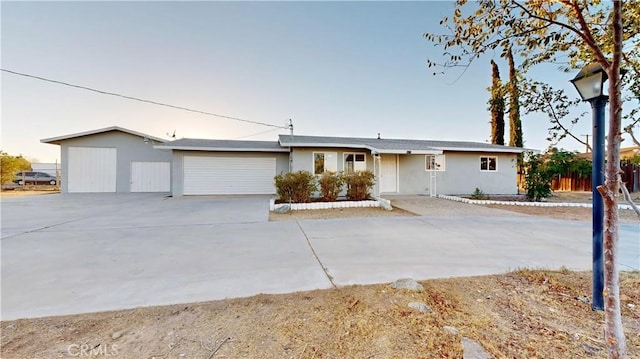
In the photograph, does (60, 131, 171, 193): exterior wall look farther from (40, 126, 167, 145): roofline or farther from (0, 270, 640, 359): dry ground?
(0, 270, 640, 359): dry ground

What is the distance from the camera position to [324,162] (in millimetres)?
13109

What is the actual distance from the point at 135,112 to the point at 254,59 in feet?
30.6

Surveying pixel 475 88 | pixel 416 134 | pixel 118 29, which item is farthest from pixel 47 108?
pixel 416 134

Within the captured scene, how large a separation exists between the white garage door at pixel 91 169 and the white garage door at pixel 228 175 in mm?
6114

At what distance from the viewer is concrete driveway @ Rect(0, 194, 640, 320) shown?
10.3 feet

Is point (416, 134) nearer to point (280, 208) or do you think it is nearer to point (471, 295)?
point (280, 208)

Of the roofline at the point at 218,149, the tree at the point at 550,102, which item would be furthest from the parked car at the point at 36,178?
the tree at the point at 550,102

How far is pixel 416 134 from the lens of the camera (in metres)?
21.7

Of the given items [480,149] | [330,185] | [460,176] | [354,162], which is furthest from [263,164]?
[480,149]

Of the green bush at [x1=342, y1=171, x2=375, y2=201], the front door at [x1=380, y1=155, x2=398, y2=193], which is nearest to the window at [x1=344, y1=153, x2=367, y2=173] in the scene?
the front door at [x1=380, y1=155, x2=398, y2=193]

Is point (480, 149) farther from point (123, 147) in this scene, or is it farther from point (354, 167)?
point (123, 147)

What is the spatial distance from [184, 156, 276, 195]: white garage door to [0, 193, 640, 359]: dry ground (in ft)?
40.1

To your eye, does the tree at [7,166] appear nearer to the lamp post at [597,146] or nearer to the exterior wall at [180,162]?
the exterior wall at [180,162]

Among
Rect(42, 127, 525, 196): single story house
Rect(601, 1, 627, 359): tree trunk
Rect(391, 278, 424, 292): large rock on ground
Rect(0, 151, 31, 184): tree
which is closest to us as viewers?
Rect(601, 1, 627, 359): tree trunk
